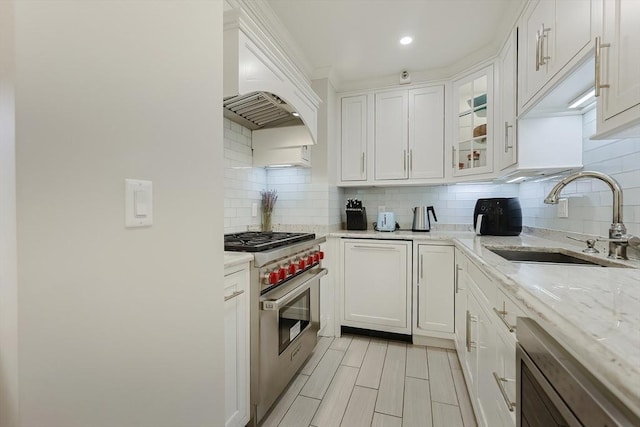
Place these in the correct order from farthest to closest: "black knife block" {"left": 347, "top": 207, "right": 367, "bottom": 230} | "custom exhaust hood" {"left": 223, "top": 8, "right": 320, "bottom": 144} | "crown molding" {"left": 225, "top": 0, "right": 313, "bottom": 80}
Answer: "black knife block" {"left": 347, "top": 207, "right": 367, "bottom": 230} < "crown molding" {"left": 225, "top": 0, "right": 313, "bottom": 80} < "custom exhaust hood" {"left": 223, "top": 8, "right": 320, "bottom": 144}

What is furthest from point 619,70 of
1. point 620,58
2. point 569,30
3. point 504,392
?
point 504,392

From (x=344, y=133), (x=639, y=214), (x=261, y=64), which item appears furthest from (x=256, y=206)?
(x=639, y=214)

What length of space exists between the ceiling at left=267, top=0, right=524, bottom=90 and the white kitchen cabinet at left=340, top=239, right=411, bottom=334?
1606 millimetres

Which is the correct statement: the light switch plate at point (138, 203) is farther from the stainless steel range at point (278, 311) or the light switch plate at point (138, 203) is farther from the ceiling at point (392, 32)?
the ceiling at point (392, 32)

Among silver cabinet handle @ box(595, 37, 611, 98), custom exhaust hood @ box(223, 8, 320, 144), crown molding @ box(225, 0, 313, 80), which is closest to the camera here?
silver cabinet handle @ box(595, 37, 611, 98)

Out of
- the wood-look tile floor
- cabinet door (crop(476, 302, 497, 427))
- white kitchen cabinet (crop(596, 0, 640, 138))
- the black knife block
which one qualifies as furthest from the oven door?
white kitchen cabinet (crop(596, 0, 640, 138))

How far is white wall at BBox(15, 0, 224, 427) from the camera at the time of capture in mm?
487

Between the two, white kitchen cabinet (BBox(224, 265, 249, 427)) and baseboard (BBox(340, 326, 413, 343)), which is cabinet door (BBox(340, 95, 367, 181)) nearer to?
baseboard (BBox(340, 326, 413, 343))

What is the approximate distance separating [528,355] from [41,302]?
1.02 meters

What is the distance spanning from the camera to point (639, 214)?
1.26 metres

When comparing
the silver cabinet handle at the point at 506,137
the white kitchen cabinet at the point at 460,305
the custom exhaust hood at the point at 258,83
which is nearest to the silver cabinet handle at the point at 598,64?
the silver cabinet handle at the point at 506,137

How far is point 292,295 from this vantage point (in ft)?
5.50

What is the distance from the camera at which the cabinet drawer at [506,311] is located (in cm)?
87

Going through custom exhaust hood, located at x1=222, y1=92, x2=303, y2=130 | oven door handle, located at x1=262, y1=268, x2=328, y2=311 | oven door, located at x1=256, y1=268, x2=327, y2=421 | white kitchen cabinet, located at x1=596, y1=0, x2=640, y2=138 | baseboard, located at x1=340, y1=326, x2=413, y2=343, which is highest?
custom exhaust hood, located at x1=222, y1=92, x2=303, y2=130
